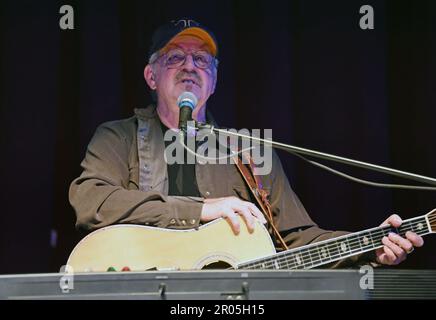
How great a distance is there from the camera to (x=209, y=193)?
325 centimetres

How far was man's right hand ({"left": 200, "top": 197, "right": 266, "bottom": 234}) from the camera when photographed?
2.81 metres

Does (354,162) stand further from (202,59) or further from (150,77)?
(150,77)

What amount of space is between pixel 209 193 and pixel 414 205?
42.2 inches

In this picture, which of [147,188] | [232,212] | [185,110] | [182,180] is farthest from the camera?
[182,180]

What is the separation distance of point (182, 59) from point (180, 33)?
128mm

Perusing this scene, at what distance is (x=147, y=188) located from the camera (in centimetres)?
318

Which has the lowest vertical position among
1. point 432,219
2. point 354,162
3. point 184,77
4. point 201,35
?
point 432,219

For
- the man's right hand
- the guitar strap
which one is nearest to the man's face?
the guitar strap

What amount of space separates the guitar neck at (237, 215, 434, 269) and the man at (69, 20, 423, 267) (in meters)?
0.12

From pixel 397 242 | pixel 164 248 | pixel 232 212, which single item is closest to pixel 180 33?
pixel 232 212

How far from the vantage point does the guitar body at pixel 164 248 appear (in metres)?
2.67

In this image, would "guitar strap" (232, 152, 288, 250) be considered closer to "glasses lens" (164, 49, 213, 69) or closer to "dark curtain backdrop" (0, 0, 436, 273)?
"dark curtain backdrop" (0, 0, 436, 273)

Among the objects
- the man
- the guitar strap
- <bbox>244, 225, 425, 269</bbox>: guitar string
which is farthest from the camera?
the guitar strap

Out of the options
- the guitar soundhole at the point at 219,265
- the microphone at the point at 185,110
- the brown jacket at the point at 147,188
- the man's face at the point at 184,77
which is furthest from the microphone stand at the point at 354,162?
the man's face at the point at 184,77
